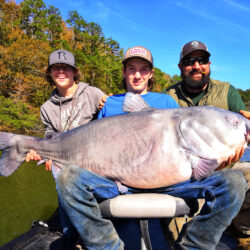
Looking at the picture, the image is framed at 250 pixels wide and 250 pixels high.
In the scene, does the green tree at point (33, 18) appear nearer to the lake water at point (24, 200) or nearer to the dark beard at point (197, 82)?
the lake water at point (24, 200)

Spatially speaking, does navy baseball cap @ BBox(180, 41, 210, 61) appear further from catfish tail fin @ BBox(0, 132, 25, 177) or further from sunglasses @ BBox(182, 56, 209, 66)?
catfish tail fin @ BBox(0, 132, 25, 177)

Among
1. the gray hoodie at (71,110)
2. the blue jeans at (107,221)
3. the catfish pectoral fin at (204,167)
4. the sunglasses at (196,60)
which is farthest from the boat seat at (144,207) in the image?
the sunglasses at (196,60)

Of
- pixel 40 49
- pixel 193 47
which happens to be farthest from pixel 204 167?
pixel 40 49

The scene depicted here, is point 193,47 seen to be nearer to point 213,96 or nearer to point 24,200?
point 213,96

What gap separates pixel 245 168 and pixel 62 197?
2599 mm

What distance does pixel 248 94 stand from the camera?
96.2 metres

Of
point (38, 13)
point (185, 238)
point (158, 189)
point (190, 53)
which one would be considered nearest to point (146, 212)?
point (158, 189)

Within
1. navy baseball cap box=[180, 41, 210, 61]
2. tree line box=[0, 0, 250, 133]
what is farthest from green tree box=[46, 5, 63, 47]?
navy baseball cap box=[180, 41, 210, 61]

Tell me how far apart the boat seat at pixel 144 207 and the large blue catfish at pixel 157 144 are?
5.9 inches

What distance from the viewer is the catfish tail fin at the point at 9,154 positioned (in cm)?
276

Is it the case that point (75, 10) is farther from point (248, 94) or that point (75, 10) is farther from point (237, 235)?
point (248, 94)

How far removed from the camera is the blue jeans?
200 centimetres

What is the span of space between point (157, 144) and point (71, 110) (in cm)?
185

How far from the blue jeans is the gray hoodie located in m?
1.49
